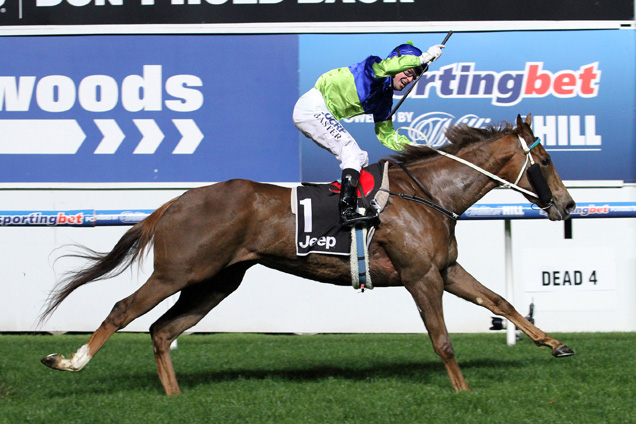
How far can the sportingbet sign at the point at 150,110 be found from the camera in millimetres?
7066

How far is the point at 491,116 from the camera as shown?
6.99 m

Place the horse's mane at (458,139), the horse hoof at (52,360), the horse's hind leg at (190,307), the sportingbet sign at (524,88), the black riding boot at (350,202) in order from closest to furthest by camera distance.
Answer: the horse hoof at (52,360), the black riding boot at (350,202), the horse's hind leg at (190,307), the horse's mane at (458,139), the sportingbet sign at (524,88)

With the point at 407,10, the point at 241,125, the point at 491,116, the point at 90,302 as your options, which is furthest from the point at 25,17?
the point at 491,116

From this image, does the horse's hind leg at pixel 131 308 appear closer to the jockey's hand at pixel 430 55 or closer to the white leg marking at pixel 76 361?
the white leg marking at pixel 76 361

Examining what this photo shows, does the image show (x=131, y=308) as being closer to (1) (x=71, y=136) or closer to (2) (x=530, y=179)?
(2) (x=530, y=179)

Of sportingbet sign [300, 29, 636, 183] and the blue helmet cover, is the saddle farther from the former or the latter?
sportingbet sign [300, 29, 636, 183]

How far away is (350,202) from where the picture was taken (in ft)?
15.1

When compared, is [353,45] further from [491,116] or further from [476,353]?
[476,353]

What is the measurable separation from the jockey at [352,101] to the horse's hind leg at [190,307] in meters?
0.90

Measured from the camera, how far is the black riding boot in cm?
459

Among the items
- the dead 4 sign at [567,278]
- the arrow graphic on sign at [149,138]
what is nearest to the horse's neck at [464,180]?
the dead 4 sign at [567,278]

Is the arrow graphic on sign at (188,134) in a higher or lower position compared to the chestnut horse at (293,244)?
higher

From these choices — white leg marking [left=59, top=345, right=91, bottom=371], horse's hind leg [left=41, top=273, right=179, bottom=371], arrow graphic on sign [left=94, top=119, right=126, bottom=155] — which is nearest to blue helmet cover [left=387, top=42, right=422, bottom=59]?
horse's hind leg [left=41, top=273, right=179, bottom=371]

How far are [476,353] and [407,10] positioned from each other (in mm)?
→ 3227
